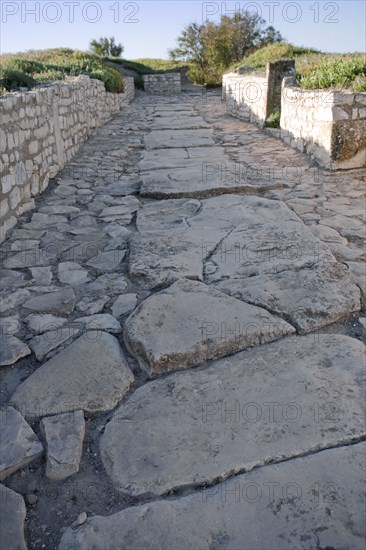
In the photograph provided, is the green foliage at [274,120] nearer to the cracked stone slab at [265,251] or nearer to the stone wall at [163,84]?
the cracked stone slab at [265,251]

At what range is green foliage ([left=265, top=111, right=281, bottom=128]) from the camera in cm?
796

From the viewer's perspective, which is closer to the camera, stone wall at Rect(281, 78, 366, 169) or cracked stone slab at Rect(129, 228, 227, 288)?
cracked stone slab at Rect(129, 228, 227, 288)

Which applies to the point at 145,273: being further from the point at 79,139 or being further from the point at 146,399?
the point at 79,139

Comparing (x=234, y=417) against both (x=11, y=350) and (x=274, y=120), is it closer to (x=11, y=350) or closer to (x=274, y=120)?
(x=11, y=350)

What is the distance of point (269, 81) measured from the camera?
8.05 m

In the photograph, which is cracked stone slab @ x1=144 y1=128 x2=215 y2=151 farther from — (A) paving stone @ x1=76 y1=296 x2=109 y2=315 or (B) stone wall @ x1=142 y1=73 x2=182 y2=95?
(B) stone wall @ x1=142 y1=73 x2=182 y2=95

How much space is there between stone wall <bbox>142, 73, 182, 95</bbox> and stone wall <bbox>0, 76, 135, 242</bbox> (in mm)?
14599

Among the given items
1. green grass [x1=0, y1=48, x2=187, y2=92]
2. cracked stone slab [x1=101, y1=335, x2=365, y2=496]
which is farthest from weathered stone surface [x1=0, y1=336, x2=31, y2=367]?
green grass [x1=0, y1=48, x2=187, y2=92]

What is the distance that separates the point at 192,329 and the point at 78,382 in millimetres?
582

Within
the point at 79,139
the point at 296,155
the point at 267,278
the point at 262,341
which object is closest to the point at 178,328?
the point at 262,341

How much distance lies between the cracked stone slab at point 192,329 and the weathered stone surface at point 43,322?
368 mm

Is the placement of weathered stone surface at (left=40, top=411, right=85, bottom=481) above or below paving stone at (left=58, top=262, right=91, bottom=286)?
below

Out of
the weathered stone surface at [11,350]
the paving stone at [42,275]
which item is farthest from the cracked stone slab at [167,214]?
the weathered stone surface at [11,350]

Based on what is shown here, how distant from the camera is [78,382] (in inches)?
75.8
